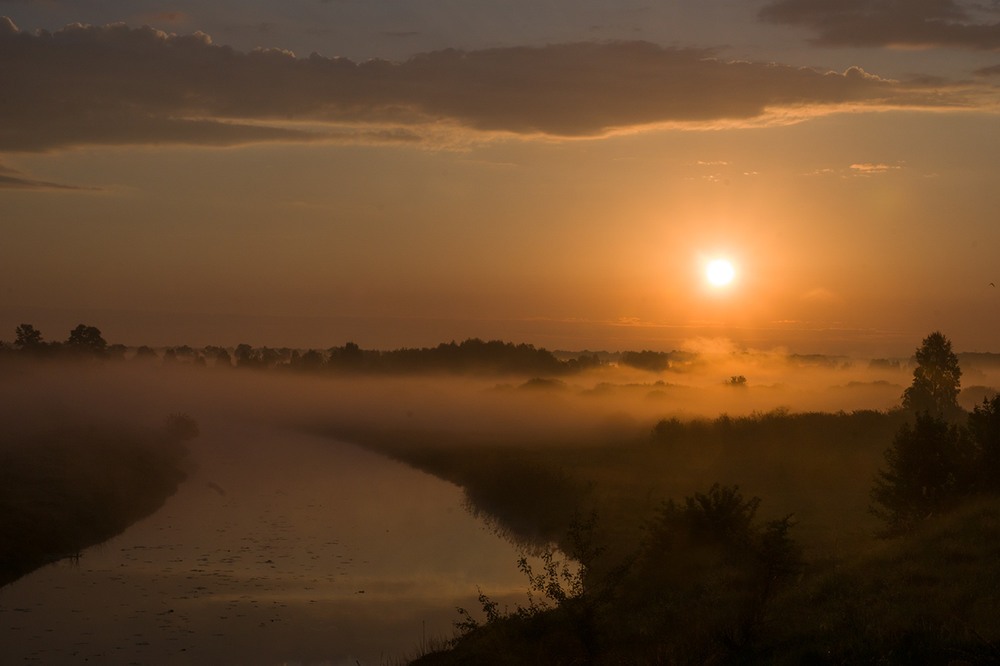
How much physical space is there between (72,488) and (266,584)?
1885cm

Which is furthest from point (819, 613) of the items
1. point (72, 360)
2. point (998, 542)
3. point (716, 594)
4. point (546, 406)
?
point (72, 360)

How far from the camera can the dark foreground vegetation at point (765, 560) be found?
17.9m

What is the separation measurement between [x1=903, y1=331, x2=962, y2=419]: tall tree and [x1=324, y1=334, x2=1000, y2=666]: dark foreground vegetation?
803 inches

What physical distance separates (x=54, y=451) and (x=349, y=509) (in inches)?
764

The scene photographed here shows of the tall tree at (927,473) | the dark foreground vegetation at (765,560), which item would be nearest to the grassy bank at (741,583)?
the dark foreground vegetation at (765,560)

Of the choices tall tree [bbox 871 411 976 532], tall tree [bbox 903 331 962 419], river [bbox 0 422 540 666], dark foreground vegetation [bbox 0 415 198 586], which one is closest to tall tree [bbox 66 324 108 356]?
dark foreground vegetation [bbox 0 415 198 586]

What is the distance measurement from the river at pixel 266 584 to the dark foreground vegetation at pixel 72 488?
46.7 inches

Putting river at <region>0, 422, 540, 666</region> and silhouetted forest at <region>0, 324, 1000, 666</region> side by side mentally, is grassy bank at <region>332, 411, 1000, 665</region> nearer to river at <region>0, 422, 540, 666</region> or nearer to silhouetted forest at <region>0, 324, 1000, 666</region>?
silhouetted forest at <region>0, 324, 1000, 666</region>

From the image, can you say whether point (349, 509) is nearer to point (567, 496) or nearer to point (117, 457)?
point (567, 496)

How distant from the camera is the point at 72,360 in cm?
15488

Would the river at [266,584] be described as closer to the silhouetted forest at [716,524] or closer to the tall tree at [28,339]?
the silhouetted forest at [716,524]

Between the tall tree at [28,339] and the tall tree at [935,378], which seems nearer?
the tall tree at [935,378]

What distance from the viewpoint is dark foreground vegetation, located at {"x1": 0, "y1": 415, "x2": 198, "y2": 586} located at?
36438 millimetres

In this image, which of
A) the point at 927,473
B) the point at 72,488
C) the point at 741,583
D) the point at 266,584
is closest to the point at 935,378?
the point at 927,473
